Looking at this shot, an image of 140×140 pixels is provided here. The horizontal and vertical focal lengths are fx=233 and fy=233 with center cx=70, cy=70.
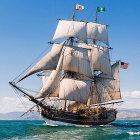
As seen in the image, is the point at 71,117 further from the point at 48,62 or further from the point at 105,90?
the point at 105,90

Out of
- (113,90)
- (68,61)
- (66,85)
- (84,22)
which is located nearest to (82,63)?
(68,61)

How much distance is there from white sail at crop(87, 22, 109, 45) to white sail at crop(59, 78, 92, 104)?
16.6m

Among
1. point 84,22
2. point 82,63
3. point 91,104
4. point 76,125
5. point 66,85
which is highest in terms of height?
point 84,22

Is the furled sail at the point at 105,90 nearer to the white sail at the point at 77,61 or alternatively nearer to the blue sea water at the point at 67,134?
the white sail at the point at 77,61

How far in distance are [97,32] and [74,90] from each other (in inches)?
832

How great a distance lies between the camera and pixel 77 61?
49594 mm

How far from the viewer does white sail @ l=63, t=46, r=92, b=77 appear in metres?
49.2

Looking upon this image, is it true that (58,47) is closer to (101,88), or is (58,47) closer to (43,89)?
(43,89)

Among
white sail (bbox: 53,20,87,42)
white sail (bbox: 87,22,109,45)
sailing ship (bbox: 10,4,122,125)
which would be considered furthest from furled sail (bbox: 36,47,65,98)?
white sail (bbox: 87,22,109,45)

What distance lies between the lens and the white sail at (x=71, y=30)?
52000 millimetres

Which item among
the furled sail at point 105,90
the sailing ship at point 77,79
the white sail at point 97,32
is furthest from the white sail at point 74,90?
the white sail at point 97,32

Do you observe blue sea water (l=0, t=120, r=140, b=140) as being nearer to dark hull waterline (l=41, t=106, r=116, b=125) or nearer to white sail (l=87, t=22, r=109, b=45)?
dark hull waterline (l=41, t=106, r=116, b=125)

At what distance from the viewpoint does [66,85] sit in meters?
47.2

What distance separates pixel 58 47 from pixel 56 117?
13820 mm
